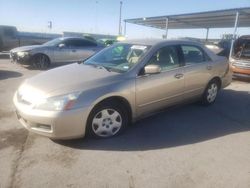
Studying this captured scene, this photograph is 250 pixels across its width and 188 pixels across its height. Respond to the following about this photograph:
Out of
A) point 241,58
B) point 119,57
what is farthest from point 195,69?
point 241,58

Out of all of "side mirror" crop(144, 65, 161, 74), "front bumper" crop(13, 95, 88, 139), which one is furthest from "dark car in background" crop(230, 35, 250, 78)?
"front bumper" crop(13, 95, 88, 139)

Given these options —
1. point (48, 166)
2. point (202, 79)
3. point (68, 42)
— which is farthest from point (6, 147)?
point (68, 42)

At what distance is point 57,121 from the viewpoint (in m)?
3.77

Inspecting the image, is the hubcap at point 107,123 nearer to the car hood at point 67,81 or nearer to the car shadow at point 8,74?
the car hood at point 67,81

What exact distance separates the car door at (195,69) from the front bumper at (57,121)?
2478mm

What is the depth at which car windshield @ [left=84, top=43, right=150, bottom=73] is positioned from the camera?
473cm

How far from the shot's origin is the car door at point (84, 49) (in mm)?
12954

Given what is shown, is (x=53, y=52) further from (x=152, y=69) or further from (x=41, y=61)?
(x=152, y=69)

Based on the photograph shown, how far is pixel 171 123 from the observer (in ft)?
17.3

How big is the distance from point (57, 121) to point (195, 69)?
3.16m

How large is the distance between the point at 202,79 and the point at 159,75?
4.96 feet

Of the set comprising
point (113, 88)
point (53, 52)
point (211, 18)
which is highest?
point (211, 18)

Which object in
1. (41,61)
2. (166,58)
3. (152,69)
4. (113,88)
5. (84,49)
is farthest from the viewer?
(84,49)

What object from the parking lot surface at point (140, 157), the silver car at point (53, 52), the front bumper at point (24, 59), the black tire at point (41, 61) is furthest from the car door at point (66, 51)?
the parking lot surface at point (140, 157)
